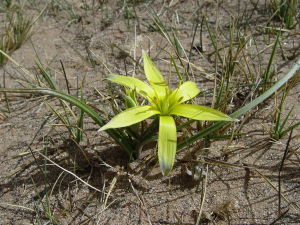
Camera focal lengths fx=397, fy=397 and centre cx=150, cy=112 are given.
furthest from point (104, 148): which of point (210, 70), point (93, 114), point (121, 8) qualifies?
point (121, 8)

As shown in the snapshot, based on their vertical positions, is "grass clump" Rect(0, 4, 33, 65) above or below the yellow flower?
above

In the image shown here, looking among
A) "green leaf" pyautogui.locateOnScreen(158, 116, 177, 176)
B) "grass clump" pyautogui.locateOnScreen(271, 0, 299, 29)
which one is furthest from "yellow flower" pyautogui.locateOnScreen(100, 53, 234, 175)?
"grass clump" pyautogui.locateOnScreen(271, 0, 299, 29)

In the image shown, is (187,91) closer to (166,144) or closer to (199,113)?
(199,113)

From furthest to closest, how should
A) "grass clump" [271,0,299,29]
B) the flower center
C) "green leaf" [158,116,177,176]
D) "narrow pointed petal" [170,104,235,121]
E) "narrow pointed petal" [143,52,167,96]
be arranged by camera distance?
"grass clump" [271,0,299,29], "narrow pointed petal" [143,52,167,96], the flower center, "narrow pointed petal" [170,104,235,121], "green leaf" [158,116,177,176]

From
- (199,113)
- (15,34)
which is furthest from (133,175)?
(15,34)

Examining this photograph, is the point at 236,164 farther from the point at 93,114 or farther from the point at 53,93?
the point at 53,93

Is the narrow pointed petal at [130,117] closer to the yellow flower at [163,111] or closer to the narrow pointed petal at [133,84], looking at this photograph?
the yellow flower at [163,111]

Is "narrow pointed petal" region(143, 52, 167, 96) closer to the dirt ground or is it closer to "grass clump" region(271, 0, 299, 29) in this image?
the dirt ground

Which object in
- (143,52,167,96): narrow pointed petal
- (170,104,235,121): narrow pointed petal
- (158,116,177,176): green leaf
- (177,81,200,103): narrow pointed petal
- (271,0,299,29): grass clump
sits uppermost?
(271,0,299,29): grass clump
